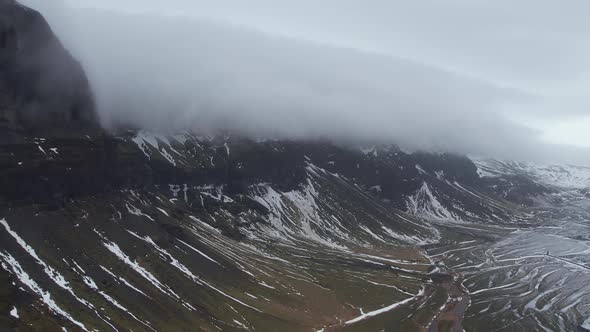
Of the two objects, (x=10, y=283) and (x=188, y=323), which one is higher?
(x=10, y=283)

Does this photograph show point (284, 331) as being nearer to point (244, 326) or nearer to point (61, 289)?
point (244, 326)

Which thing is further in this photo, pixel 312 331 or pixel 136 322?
pixel 312 331

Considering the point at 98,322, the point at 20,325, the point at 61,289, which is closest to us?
the point at 20,325

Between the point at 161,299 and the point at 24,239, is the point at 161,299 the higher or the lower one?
the lower one

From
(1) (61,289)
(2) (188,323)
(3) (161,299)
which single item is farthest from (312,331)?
(1) (61,289)

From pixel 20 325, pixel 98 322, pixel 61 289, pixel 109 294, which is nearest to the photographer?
pixel 20 325

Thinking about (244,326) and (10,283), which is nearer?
(10,283)

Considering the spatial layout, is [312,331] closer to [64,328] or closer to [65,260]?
[64,328]

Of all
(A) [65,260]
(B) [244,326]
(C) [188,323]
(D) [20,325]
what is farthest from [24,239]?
(B) [244,326]

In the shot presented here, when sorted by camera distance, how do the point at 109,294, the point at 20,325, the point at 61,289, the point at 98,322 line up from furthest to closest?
the point at 109,294, the point at 61,289, the point at 98,322, the point at 20,325
